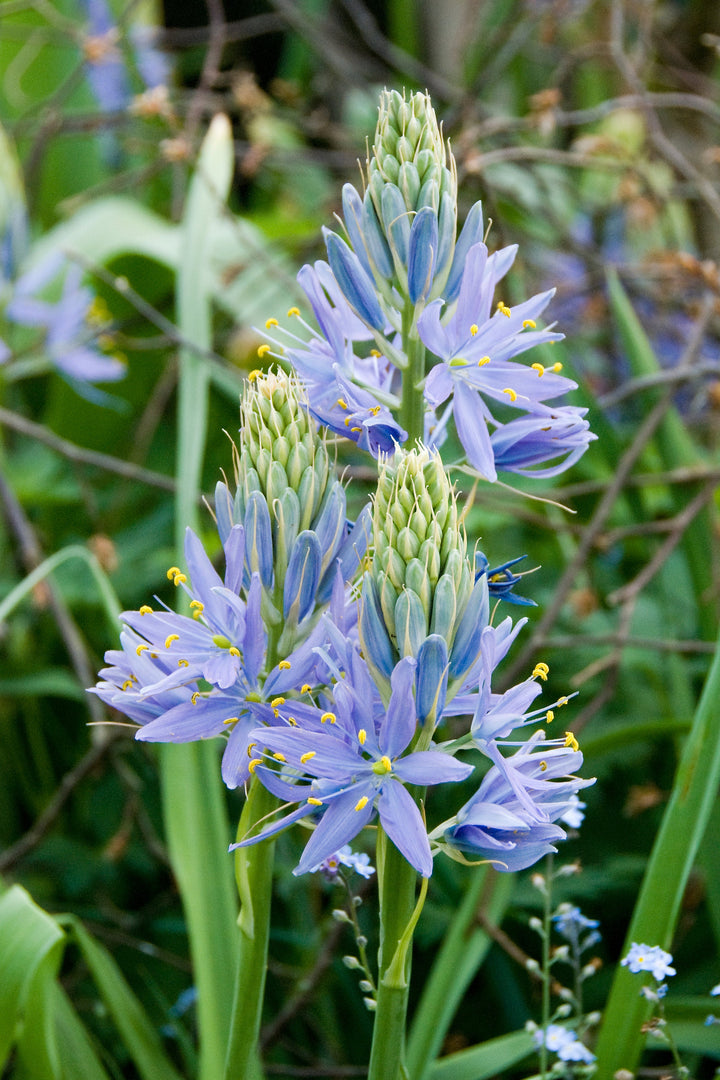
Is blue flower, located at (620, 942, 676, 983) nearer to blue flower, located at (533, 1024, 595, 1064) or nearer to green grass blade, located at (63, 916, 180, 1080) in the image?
blue flower, located at (533, 1024, 595, 1064)

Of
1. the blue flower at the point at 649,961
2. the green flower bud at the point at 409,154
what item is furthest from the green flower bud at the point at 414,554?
the blue flower at the point at 649,961

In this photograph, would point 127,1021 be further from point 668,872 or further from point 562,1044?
point 668,872

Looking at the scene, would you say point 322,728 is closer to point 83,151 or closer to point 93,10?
point 83,151

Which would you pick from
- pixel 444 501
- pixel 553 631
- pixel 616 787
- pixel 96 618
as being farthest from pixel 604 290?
pixel 444 501

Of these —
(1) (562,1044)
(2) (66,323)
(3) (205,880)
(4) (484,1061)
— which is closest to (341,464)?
(2) (66,323)

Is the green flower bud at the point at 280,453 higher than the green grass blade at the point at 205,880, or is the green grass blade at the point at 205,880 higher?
the green flower bud at the point at 280,453

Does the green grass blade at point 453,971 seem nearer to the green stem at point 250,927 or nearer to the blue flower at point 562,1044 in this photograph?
the blue flower at point 562,1044
